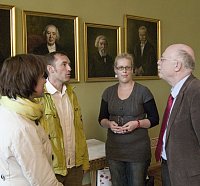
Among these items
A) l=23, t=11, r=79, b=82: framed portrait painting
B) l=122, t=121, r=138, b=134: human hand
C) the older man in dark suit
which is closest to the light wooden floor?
l=122, t=121, r=138, b=134: human hand

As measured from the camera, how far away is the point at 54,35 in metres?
2.98

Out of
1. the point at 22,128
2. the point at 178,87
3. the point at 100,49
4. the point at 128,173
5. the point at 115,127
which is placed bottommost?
the point at 128,173

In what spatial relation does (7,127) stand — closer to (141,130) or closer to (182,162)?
(182,162)

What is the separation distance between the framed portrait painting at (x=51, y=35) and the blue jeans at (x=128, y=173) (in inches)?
45.1

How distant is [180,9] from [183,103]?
3004mm

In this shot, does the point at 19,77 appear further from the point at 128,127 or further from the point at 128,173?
the point at 128,173

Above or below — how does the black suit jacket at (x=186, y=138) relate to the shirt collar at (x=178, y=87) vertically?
below

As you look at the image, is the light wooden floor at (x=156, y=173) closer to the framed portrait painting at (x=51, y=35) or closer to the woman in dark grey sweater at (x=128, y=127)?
the woman in dark grey sweater at (x=128, y=127)

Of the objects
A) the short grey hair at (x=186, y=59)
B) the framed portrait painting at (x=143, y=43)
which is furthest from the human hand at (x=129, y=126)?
the framed portrait painting at (x=143, y=43)

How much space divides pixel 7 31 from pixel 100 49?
1121 millimetres

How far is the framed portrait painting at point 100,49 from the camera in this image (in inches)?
129

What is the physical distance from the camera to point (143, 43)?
3848mm

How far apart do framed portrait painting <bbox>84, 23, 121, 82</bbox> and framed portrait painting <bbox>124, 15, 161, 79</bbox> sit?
0.21 metres

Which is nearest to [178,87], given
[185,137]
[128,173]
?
[185,137]
